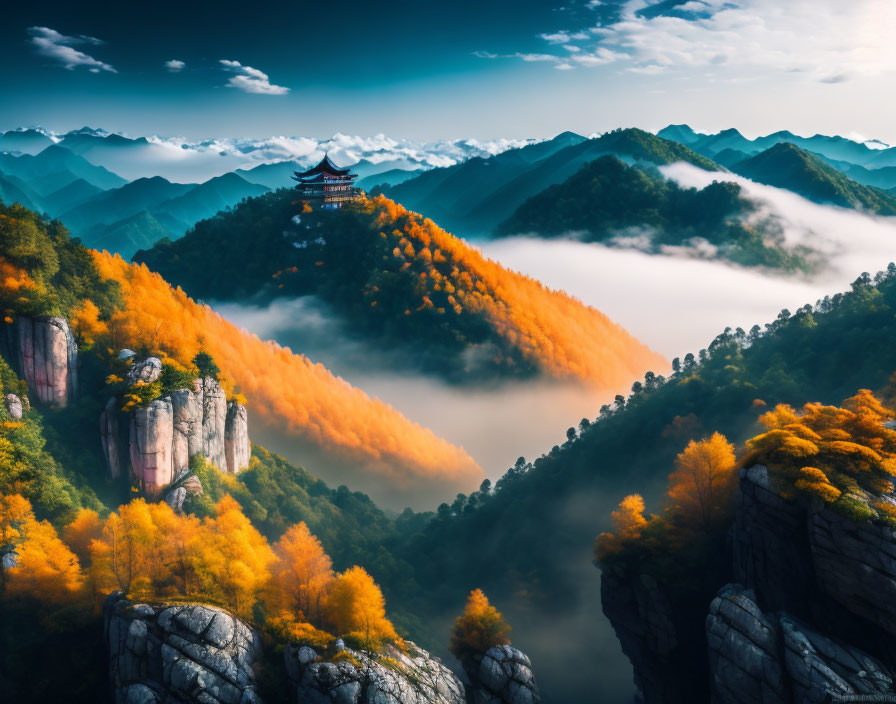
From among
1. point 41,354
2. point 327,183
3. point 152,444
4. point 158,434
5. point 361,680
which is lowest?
point 361,680

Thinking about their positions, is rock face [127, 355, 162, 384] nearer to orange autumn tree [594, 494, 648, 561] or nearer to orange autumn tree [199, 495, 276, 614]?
orange autumn tree [199, 495, 276, 614]

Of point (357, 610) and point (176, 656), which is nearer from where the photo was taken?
point (176, 656)

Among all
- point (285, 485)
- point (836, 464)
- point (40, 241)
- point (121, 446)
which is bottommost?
point (285, 485)

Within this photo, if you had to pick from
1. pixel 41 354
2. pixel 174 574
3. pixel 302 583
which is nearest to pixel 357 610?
pixel 302 583

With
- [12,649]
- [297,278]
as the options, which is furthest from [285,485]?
[297,278]

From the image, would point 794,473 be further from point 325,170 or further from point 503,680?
point 325,170

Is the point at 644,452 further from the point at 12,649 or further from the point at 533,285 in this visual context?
the point at 533,285
